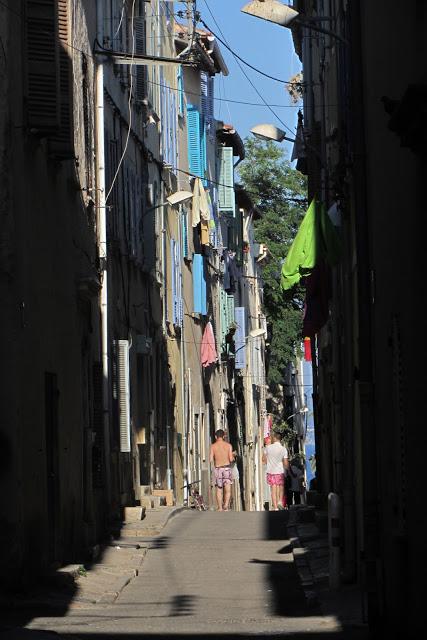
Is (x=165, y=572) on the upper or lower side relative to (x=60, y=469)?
lower

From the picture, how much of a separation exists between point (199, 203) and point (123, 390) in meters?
15.7

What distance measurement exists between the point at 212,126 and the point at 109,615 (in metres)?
33.7

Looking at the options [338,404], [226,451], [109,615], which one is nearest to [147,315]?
[226,451]

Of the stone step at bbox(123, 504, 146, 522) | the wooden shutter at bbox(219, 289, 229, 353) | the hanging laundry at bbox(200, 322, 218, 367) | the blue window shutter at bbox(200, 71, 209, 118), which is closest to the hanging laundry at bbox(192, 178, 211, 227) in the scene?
the hanging laundry at bbox(200, 322, 218, 367)

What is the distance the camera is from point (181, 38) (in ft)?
126

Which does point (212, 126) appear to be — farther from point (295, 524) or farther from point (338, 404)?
point (338, 404)

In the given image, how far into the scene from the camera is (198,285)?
Answer: 129 ft

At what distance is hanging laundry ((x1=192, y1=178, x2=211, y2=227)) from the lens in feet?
129

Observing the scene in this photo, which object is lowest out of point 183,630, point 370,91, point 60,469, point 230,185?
point 183,630

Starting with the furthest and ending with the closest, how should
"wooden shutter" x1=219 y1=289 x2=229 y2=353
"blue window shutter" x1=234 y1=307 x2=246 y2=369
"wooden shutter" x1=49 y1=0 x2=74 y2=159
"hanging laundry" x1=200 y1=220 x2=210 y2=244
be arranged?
"blue window shutter" x1=234 y1=307 x2=246 y2=369, "wooden shutter" x1=219 y1=289 x2=229 y2=353, "hanging laundry" x1=200 y1=220 x2=210 y2=244, "wooden shutter" x1=49 y1=0 x2=74 y2=159

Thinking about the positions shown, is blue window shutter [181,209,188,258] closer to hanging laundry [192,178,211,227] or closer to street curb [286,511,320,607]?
hanging laundry [192,178,211,227]

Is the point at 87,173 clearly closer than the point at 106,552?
No

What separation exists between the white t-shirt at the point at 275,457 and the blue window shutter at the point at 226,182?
757 inches

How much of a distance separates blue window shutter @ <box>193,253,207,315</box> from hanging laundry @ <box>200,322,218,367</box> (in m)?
1.22
